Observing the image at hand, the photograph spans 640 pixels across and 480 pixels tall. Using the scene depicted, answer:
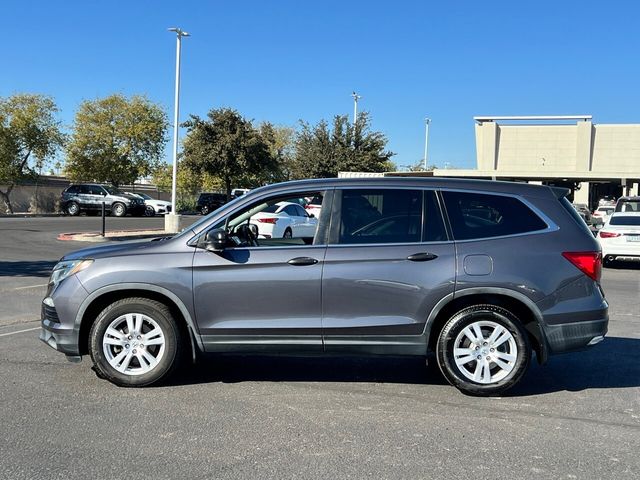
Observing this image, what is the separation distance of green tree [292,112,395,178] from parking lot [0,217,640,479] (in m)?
33.4

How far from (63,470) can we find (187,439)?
0.80 m

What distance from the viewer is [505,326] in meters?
5.02

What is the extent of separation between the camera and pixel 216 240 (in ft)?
16.2

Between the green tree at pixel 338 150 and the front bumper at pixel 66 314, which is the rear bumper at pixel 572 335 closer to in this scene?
the front bumper at pixel 66 314

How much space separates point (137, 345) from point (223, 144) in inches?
1237

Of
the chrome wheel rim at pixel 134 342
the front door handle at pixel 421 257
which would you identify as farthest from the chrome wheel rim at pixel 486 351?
the chrome wheel rim at pixel 134 342

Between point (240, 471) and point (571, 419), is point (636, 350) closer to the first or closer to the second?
point (571, 419)

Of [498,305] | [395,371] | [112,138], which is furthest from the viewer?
[112,138]

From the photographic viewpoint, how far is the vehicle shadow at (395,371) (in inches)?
218

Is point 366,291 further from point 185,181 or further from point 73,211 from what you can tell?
point 185,181

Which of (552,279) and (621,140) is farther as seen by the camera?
Result: (621,140)

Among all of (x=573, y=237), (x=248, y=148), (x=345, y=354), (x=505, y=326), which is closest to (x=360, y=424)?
(x=345, y=354)

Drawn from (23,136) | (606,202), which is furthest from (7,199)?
(606,202)

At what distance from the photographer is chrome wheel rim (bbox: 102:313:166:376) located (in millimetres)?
5137
